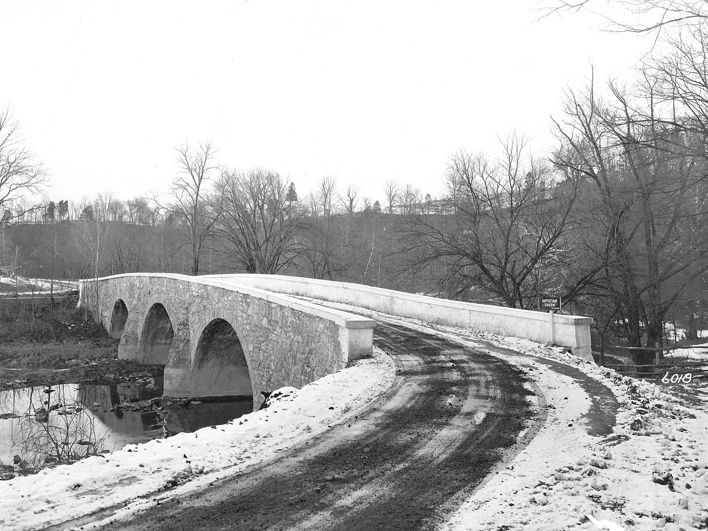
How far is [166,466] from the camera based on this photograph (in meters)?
4.32

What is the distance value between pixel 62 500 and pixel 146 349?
83.6 feet

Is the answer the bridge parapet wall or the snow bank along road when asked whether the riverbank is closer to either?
the bridge parapet wall

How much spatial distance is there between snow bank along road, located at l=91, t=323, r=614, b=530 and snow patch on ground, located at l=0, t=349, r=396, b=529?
0.86 feet

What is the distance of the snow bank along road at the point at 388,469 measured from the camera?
3365 millimetres

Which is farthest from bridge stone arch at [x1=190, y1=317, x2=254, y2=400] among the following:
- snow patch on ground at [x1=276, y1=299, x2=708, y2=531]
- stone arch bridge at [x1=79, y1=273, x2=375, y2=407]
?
snow patch on ground at [x1=276, y1=299, x2=708, y2=531]

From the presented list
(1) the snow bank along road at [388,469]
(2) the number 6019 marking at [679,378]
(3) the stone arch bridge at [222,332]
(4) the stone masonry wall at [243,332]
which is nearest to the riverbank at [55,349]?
(3) the stone arch bridge at [222,332]

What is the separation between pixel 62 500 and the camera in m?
3.61

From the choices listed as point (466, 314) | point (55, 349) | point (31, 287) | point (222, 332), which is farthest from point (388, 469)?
point (31, 287)

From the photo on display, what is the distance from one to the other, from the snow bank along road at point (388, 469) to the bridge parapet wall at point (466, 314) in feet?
12.6

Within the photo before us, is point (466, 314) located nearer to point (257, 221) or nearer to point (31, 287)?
point (257, 221)

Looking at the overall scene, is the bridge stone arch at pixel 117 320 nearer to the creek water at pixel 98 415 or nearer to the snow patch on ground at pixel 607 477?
the creek water at pixel 98 415

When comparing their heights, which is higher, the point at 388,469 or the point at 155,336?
→ the point at 388,469

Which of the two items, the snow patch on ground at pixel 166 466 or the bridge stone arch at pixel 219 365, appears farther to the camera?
the bridge stone arch at pixel 219 365

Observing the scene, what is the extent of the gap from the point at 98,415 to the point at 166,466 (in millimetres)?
16197
